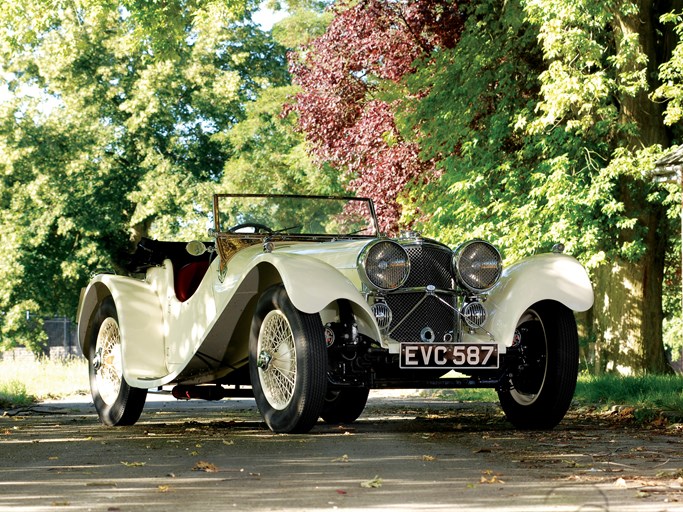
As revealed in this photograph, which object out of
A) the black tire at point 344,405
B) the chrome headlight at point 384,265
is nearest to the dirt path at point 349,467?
the black tire at point 344,405

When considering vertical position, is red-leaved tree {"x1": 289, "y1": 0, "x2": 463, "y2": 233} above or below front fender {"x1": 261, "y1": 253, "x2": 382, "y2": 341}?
above

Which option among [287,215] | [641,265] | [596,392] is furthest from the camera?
[641,265]

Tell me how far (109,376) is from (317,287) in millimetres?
3467

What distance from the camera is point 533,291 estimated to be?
8938mm

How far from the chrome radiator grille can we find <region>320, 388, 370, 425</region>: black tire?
1695 mm

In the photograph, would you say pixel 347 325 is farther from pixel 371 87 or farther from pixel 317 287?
pixel 371 87

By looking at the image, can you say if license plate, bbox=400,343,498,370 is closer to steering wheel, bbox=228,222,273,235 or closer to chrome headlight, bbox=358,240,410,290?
chrome headlight, bbox=358,240,410,290

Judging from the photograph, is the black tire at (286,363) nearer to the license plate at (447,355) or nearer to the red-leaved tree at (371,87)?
the license plate at (447,355)

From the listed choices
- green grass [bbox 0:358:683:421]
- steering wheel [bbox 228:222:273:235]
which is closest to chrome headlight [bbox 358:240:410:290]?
steering wheel [bbox 228:222:273:235]

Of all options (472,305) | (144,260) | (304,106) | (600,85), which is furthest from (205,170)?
(472,305)

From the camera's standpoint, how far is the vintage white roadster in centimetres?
834

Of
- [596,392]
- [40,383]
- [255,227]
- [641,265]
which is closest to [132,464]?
[255,227]

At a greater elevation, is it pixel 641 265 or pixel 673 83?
pixel 673 83

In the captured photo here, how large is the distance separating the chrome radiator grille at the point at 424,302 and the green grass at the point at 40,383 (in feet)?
24.3
